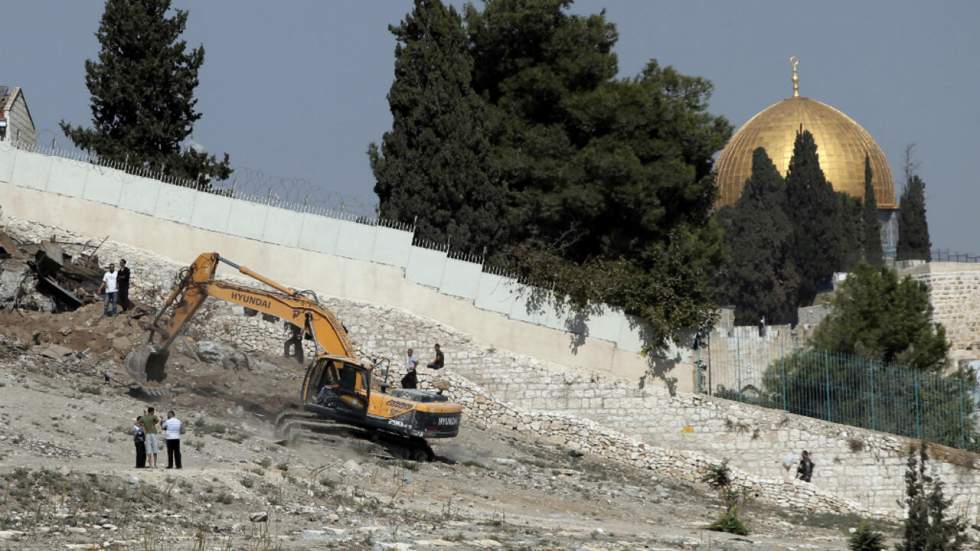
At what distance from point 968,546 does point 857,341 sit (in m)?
12.5

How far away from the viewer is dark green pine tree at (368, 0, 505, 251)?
1442 inches

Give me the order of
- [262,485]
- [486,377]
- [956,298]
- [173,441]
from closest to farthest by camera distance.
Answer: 1. [262,485]
2. [173,441]
3. [486,377]
4. [956,298]

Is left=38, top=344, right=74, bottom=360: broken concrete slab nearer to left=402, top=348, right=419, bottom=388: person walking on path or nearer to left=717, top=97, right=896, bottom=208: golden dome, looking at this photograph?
left=402, top=348, right=419, bottom=388: person walking on path

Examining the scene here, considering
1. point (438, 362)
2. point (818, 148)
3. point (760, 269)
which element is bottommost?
point (438, 362)

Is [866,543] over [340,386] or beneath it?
beneath

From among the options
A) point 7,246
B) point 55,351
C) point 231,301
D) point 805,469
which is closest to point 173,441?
point 231,301

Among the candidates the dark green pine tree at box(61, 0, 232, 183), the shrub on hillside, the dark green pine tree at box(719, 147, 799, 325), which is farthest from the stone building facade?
the dark green pine tree at box(719, 147, 799, 325)

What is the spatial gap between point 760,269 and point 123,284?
3281 centimetres

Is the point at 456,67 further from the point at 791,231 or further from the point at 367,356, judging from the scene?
the point at 791,231

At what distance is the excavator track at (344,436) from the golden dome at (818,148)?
55592mm

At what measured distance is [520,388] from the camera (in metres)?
33.6

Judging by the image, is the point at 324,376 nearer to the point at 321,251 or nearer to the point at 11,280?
the point at 321,251

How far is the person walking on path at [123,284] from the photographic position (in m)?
32.8

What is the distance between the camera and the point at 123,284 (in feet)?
108
